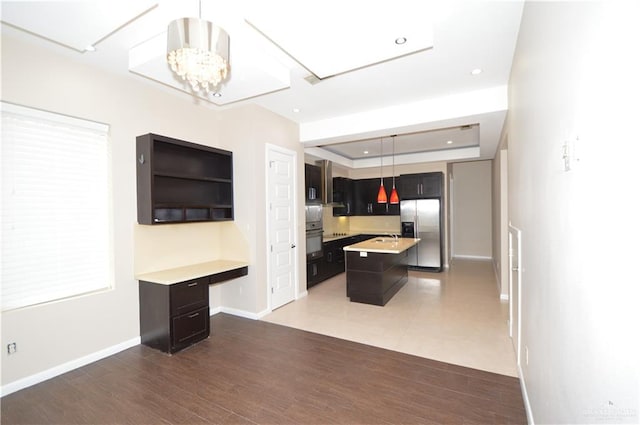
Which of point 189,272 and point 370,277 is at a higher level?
point 189,272

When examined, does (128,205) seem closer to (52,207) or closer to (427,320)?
(52,207)

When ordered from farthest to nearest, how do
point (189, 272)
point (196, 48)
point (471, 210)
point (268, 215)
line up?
point (471, 210) < point (268, 215) < point (189, 272) < point (196, 48)

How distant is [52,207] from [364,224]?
710 centimetres

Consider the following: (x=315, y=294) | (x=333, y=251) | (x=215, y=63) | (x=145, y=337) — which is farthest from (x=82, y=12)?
(x=333, y=251)

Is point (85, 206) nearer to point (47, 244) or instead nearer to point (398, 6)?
point (47, 244)

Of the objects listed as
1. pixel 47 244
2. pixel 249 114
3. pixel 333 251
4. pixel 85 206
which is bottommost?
pixel 333 251

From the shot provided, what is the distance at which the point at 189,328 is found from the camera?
11.0 ft

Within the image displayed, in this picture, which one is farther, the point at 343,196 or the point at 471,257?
the point at 471,257

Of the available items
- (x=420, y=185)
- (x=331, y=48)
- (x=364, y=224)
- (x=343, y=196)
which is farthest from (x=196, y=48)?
(x=364, y=224)

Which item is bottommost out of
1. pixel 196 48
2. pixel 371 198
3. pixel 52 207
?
pixel 52 207

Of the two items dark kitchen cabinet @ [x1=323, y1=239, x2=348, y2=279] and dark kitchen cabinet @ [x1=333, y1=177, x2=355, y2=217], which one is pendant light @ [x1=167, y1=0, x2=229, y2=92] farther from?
dark kitchen cabinet @ [x1=333, y1=177, x2=355, y2=217]

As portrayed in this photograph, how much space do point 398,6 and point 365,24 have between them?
28cm

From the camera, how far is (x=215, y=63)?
1.97 meters

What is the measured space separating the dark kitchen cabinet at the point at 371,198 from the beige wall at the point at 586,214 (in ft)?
19.8
